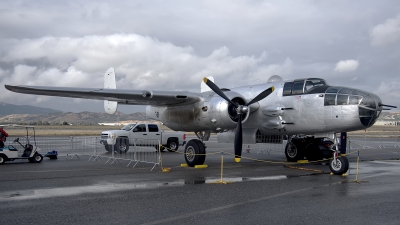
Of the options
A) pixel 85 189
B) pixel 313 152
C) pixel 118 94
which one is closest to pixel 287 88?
pixel 313 152

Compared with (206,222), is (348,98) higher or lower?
higher

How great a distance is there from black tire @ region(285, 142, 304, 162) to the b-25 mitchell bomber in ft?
5.64

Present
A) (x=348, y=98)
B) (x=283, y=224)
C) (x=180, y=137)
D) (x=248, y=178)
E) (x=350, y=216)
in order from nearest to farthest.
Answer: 1. (x=283, y=224)
2. (x=350, y=216)
3. (x=248, y=178)
4. (x=348, y=98)
5. (x=180, y=137)

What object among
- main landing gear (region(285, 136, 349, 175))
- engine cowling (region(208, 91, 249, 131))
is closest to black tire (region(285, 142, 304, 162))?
main landing gear (region(285, 136, 349, 175))

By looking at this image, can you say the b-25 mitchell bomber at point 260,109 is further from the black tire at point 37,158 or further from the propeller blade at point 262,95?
the black tire at point 37,158

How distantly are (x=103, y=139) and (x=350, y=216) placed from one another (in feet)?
58.9

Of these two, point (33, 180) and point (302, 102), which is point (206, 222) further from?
point (302, 102)

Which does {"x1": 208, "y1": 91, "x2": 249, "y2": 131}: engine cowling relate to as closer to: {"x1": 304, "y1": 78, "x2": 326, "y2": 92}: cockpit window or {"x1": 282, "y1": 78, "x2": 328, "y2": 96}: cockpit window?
{"x1": 282, "y1": 78, "x2": 328, "y2": 96}: cockpit window

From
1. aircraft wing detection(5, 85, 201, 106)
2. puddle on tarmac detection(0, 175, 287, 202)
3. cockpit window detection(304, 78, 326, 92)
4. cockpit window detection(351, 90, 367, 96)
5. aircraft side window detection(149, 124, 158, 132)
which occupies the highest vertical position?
cockpit window detection(304, 78, 326, 92)

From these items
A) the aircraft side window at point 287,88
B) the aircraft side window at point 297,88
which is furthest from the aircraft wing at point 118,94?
the aircraft side window at point 297,88

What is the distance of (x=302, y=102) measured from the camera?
14.7 m

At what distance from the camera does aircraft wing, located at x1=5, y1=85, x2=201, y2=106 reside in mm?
13479

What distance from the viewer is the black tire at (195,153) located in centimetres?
1543

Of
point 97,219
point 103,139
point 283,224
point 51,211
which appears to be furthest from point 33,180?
point 103,139
